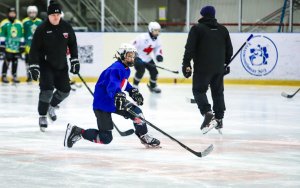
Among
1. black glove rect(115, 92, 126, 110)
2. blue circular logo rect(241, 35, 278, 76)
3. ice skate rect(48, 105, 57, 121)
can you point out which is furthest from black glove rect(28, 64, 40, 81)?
blue circular logo rect(241, 35, 278, 76)

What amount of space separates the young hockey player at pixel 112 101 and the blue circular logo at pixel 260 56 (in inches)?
346

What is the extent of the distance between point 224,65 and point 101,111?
2.16 metres

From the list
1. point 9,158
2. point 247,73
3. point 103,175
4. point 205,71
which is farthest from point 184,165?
point 247,73

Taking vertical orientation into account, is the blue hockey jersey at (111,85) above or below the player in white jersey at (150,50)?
above

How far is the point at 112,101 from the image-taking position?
666 centimetres

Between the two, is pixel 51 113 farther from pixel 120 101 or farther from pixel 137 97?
pixel 120 101

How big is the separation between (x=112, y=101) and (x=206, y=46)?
1798 mm

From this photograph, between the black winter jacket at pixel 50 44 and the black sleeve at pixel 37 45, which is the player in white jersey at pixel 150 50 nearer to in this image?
the black winter jacket at pixel 50 44

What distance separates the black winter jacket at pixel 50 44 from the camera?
8094 mm

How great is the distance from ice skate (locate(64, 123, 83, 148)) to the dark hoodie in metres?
1.68

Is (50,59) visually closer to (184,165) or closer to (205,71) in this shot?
(205,71)

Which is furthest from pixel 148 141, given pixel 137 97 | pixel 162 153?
pixel 137 97

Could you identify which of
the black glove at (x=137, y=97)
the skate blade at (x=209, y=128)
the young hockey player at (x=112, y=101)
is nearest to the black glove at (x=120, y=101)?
the young hockey player at (x=112, y=101)

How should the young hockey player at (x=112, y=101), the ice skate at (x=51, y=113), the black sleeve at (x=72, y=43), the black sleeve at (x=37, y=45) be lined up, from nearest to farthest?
the young hockey player at (x=112, y=101) → the black sleeve at (x=37, y=45) → the black sleeve at (x=72, y=43) → the ice skate at (x=51, y=113)
